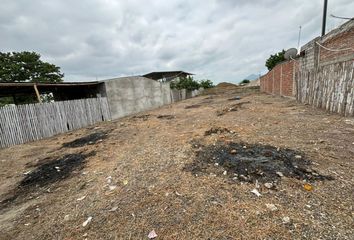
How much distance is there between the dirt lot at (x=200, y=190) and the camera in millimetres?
1872

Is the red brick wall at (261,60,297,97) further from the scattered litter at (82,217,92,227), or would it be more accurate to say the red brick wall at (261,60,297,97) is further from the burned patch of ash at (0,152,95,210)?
the scattered litter at (82,217,92,227)

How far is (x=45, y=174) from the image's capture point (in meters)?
3.90

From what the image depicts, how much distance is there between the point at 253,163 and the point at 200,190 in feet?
3.52

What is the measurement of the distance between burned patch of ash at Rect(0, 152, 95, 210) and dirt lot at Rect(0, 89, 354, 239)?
26 mm

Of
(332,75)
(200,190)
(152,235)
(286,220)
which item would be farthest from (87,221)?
(332,75)

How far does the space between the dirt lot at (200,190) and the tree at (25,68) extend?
74.6 ft

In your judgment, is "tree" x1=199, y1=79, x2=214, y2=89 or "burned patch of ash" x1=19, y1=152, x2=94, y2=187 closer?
"burned patch of ash" x1=19, y1=152, x2=94, y2=187

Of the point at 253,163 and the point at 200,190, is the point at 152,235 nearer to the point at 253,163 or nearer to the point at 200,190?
the point at 200,190

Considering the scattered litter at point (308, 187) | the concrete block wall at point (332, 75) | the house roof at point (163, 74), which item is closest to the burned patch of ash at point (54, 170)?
the scattered litter at point (308, 187)

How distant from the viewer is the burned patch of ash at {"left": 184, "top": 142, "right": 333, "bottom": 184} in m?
2.59

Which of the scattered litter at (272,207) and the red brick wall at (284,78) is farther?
the red brick wall at (284,78)

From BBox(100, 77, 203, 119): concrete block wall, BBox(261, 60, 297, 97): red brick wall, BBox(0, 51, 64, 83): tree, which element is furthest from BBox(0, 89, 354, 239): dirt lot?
BBox(0, 51, 64, 83): tree

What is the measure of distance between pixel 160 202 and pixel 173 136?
3.00m

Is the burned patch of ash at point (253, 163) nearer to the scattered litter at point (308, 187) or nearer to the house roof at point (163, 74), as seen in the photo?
the scattered litter at point (308, 187)
